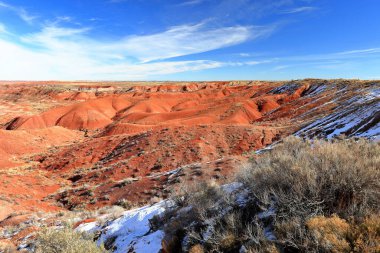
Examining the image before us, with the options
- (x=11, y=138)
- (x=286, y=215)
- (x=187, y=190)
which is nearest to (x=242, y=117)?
(x=11, y=138)

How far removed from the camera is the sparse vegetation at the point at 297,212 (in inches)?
157

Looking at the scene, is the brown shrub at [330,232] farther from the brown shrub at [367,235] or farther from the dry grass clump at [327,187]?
the dry grass clump at [327,187]

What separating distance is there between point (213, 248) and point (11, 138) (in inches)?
1534

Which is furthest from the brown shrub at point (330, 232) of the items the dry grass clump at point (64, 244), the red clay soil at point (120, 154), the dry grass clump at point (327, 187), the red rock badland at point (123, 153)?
the red rock badland at point (123, 153)

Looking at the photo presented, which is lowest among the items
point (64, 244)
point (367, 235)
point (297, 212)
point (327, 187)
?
point (64, 244)

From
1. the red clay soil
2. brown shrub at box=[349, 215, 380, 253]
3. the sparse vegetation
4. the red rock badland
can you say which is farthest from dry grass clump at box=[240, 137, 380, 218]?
the red rock badland

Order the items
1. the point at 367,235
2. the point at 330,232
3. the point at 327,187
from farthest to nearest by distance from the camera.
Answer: the point at 327,187, the point at 330,232, the point at 367,235

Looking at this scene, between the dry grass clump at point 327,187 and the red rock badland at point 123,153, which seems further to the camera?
the red rock badland at point 123,153

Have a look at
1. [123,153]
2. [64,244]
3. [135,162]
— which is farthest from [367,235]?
[123,153]

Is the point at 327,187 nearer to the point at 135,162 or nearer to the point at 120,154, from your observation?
the point at 135,162

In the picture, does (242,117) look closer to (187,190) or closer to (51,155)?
(51,155)

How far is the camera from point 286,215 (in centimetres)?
476

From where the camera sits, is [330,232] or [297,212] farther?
[297,212]

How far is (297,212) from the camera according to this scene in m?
4.73
